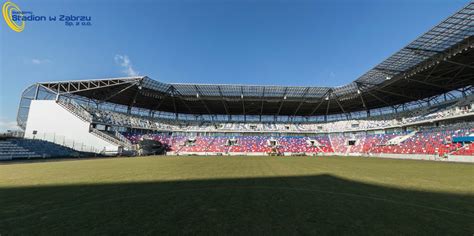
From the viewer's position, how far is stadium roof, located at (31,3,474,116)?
24.5m

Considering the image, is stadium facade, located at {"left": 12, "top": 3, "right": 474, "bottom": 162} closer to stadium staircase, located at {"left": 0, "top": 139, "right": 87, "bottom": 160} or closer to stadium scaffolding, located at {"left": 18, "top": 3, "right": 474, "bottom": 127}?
stadium scaffolding, located at {"left": 18, "top": 3, "right": 474, "bottom": 127}

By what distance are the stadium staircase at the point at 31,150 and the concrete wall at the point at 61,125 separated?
13.9 ft

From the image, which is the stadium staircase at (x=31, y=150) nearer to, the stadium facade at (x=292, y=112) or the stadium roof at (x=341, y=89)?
the stadium facade at (x=292, y=112)

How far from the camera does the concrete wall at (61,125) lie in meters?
39.0

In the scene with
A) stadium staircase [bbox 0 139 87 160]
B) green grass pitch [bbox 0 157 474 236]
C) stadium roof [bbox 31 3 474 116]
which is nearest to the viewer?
green grass pitch [bbox 0 157 474 236]

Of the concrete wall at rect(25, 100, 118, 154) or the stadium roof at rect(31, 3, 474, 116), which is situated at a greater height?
the stadium roof at rect(31, 3, 474, 116)

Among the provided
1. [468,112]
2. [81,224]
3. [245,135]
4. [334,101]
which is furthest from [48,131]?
[468,112]

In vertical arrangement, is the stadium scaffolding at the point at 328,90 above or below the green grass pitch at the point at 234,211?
above

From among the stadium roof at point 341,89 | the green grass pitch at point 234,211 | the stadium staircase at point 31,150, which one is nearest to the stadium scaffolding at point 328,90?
the stadium roof at point 341,89

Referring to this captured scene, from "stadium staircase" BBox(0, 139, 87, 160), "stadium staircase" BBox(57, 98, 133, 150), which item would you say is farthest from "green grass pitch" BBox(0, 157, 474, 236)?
"stadium staircase" BBox(57, 98, 133, 150)

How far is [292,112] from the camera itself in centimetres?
6066

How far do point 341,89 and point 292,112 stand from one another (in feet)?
58.7

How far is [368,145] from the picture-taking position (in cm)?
4644

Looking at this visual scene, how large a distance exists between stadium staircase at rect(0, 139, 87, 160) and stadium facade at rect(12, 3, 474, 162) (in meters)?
4.37
